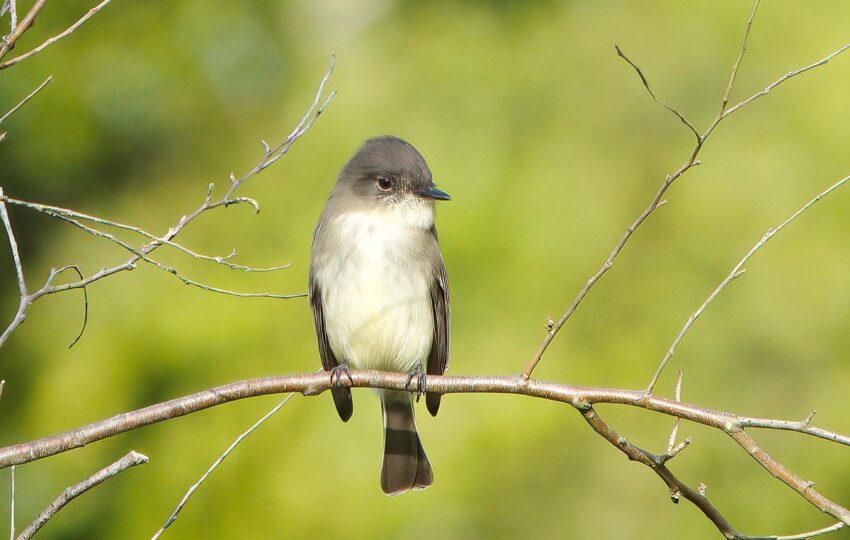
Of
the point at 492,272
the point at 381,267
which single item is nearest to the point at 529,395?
the point at 381,267

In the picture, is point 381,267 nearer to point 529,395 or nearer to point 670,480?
point 529,395

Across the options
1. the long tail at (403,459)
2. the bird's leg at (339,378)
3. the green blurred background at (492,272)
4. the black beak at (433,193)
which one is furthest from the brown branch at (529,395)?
the green blurred background at (492,272)

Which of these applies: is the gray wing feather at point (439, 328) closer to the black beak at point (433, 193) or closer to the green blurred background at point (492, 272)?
the black beak at point (433, 193)

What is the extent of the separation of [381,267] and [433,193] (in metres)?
0.37

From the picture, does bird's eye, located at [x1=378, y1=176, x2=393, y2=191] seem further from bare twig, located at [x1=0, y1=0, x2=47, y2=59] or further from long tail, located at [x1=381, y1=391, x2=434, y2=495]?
bare twig, located at [x1=0, y1=0, x2=47, y2=59]

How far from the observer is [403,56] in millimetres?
8906

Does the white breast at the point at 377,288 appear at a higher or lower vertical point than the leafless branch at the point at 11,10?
lower

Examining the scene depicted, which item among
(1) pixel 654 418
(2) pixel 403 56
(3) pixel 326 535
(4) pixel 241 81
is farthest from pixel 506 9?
(3) pixel 326 535

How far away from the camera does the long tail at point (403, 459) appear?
4.93 m

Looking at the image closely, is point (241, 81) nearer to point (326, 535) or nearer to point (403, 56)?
point (403, 56)

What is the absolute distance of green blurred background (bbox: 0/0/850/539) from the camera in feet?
20.9

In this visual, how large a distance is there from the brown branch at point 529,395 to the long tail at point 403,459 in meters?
1.76

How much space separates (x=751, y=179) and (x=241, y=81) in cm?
482

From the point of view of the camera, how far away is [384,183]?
178 inches
